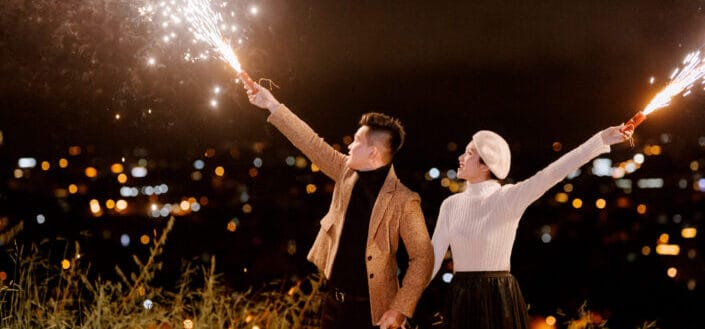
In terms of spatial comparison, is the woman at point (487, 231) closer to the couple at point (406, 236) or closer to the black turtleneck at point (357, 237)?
the couple at point (406, 236)

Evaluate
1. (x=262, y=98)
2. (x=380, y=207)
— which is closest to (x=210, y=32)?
(x=262, y=98)

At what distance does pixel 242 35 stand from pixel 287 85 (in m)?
3.83

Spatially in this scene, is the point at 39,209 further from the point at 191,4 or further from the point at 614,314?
the point at 191,4

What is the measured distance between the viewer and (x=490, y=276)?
4.43m

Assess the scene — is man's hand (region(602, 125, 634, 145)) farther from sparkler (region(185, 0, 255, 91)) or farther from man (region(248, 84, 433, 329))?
sparkler (region(185, 0, 255, 91))

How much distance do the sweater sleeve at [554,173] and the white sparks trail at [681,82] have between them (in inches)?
10.5

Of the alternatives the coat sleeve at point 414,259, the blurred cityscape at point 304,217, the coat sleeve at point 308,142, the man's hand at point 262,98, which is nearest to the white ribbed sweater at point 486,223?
the coat sleeve at point 414,259

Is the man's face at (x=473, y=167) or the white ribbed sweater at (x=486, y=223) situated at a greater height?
the man's face at (x=473, y=167)

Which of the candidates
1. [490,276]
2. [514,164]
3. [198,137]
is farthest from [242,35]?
[514,164]

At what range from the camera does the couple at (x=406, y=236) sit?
14.5 ft

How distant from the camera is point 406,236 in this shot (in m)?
4.54

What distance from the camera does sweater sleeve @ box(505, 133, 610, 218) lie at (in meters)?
4.21

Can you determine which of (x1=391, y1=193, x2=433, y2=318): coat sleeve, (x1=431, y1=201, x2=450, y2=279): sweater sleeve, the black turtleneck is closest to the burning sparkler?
the black turtleneck

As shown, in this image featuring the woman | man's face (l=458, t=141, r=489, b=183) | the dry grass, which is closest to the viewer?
the woman
